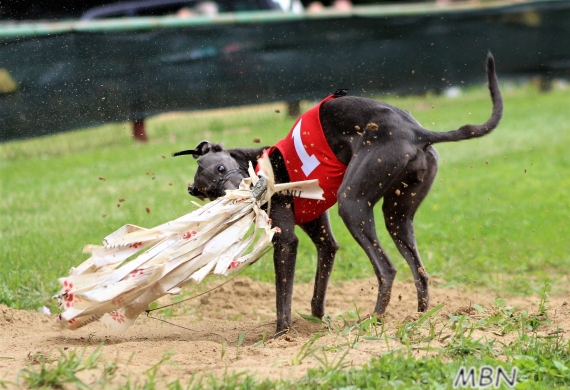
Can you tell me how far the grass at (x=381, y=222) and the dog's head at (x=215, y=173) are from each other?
701 millimetres

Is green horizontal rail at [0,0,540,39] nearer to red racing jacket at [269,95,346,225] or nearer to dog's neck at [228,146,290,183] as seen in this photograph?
dog's neck at [228,146,290,183]

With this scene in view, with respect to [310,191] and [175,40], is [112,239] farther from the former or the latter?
[175,40]

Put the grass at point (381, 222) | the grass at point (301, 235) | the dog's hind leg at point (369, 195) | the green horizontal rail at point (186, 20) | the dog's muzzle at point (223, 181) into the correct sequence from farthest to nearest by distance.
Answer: the green horizontal rail at point (186, 20) < the grass at point (301, 235) < the dog's muzzle at point (223, 181) < the dog's hind leg at point (369, 195) < the grass at point (381, 222)

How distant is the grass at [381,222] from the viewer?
165 inches

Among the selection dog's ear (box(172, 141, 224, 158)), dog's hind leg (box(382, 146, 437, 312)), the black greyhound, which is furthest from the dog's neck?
dog's hind leg (box(382, 146, 437, 312))

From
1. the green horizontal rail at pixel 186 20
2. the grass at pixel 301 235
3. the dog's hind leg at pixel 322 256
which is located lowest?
the grass at pixel 301 235

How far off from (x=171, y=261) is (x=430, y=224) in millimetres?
4269

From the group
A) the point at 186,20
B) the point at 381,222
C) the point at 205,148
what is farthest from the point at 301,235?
the point at 186,20

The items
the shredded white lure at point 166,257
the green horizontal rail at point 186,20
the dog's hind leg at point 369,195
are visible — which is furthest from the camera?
the green horizontal rail at point 186,20

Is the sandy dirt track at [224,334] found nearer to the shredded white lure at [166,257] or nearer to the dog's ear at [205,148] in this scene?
the shredded white lure at [166,257]

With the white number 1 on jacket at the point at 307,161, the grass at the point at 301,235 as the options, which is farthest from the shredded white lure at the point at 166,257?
the grass at the point at 301,235

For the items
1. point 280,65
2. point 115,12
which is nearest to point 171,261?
point 280,65

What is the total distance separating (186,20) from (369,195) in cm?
747

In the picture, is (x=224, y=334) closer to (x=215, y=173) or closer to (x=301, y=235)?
(x=215, y=173)
